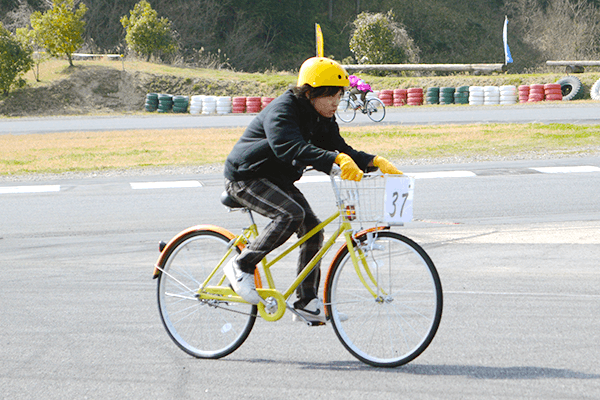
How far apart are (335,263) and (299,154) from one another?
0.71 metres

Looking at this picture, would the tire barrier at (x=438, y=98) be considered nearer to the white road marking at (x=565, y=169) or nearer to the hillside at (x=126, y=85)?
the hillside at (x=126, y=85)

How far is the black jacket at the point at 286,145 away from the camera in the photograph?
3.82 m

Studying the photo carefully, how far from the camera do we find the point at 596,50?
178 feet

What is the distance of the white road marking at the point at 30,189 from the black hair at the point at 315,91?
9.38 m

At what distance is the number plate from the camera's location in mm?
3652

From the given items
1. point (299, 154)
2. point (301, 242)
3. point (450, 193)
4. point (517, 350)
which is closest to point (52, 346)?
point (301, 242)

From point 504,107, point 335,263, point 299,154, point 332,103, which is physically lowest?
point 504,107

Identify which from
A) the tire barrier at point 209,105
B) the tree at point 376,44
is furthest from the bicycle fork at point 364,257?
the tree at point 376,44

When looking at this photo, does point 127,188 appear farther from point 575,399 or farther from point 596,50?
point 596,50

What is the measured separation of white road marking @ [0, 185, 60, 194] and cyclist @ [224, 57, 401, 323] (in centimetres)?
906

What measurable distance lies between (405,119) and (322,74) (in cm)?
2116

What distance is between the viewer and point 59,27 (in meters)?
37.5

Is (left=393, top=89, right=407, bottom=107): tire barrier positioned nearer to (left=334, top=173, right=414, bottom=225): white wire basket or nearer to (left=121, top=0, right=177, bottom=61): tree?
(left=121, top=0, right=177, bottom=61): tree

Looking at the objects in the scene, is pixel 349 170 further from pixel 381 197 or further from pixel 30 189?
pixel 30 189
